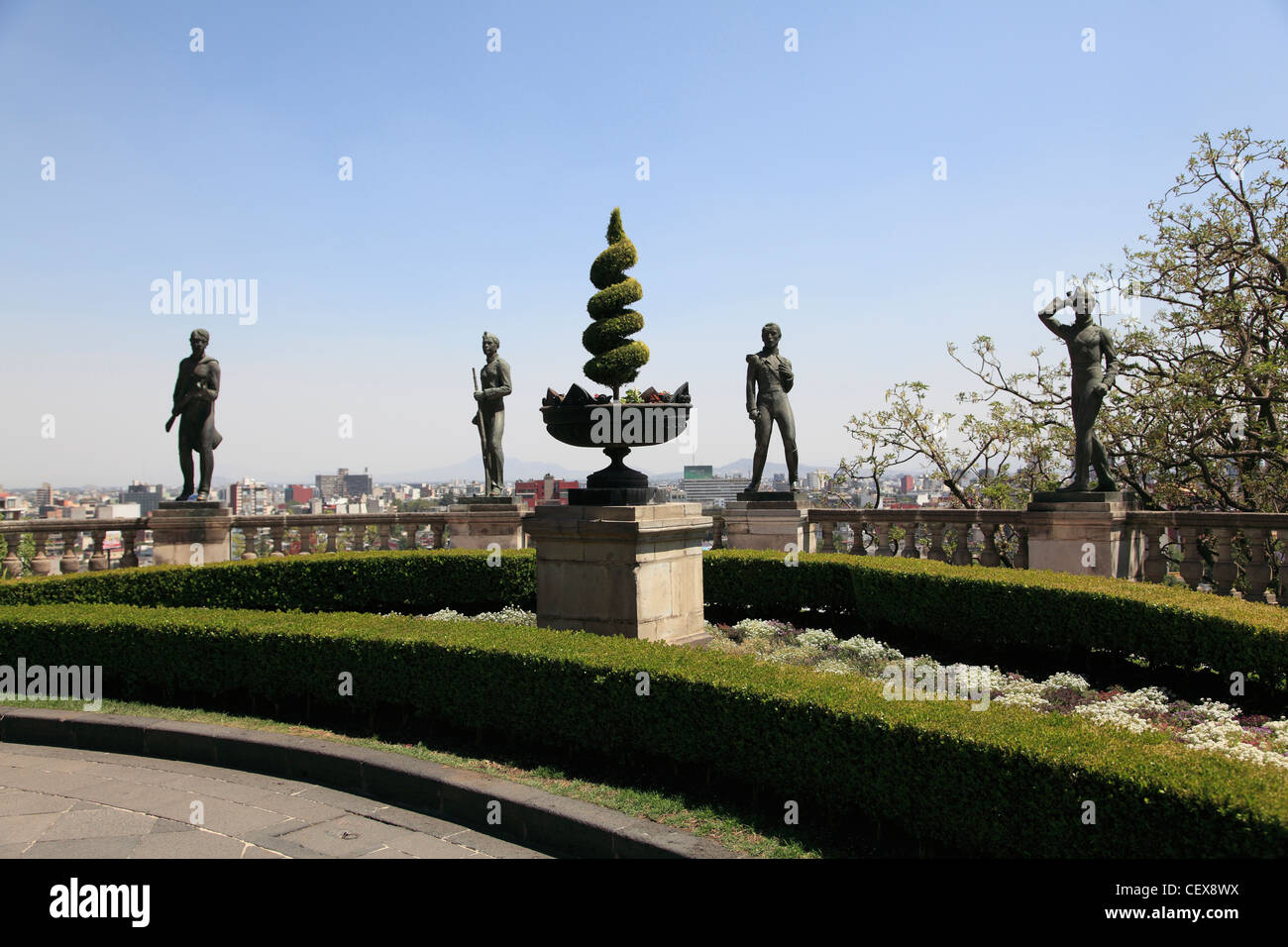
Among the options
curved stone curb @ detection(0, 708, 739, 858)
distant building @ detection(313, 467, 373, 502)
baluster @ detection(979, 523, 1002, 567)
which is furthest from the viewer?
distant building @ detection(313, 467, 373, 502)

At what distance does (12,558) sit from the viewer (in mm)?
11062

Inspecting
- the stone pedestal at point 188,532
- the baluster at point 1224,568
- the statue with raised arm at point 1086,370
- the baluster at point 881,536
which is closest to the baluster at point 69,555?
the stone pedestal at point 188,532

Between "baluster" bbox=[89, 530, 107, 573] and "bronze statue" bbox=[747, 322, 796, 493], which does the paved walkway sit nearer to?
"baluster" bbox=[89, 530, 107, 573]

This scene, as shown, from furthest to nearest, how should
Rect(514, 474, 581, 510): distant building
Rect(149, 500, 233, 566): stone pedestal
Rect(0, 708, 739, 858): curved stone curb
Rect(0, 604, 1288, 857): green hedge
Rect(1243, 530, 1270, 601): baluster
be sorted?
Rect(514, 474, 581, 510): distant building → Rect(149, 500, 233, 566): stone pedestal → Rect(1243, 530, 1270, 601): baluster → Rect(0, 708, 739, 858): curved stone curb → Rect(0, 604, 1288, 857): green hedge

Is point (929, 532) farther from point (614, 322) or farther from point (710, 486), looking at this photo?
point (614, 322)

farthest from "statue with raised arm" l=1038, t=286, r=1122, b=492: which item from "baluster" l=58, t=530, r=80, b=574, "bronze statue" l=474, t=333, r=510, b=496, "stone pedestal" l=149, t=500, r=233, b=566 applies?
"baluster" l=58, t=530, r=80, b=574

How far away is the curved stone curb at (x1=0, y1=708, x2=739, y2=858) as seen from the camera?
4500mm

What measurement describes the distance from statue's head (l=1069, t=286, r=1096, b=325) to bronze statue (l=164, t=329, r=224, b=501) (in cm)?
1179

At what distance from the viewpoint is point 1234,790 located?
3428mm
